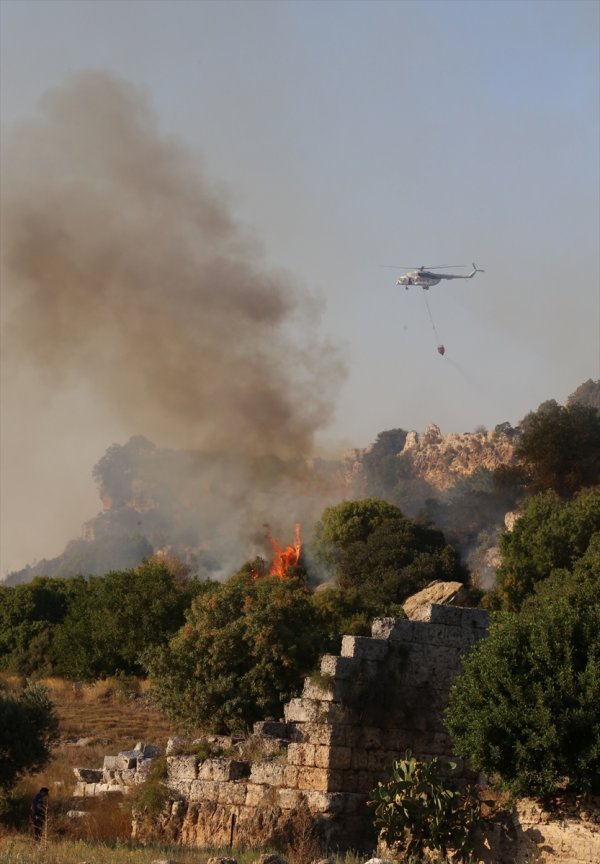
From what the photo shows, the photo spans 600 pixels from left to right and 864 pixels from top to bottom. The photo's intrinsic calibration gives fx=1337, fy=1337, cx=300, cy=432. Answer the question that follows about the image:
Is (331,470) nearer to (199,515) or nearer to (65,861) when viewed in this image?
(199,515)

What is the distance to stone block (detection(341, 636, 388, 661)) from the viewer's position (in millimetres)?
18781

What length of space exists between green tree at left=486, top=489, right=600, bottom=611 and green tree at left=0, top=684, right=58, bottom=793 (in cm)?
2465

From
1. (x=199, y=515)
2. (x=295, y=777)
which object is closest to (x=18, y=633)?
(x=295, y=777)

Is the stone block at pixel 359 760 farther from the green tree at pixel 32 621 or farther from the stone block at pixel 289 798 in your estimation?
the green tree at pixel 32 621

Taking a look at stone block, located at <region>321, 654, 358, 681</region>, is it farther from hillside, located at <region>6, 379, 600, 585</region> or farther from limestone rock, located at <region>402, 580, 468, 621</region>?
hillside, located at <region>6, 379, 600, 585</region>

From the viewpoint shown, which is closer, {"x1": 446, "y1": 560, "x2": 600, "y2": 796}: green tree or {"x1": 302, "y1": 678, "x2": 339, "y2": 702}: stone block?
{"x1": 446, "y1": 560, "x2": 600, "y2": 796}: green tree

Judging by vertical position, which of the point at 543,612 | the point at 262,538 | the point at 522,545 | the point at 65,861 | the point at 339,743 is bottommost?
the point at 65,861

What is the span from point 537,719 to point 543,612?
6.72 feet

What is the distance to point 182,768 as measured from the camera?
1958 cm

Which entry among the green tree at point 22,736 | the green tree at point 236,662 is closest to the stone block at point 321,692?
the green tree at point 22,736

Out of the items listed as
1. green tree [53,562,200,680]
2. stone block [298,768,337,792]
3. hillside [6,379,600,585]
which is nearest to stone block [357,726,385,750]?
stone block [298,768,337,792]

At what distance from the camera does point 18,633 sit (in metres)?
51.4

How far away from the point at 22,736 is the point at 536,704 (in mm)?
9210

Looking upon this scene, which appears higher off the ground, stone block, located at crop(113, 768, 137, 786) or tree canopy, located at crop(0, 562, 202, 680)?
tree canopy, located at crop(0, 562, 202, 680)
